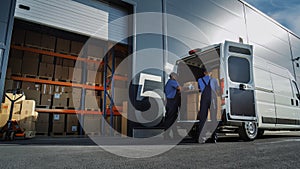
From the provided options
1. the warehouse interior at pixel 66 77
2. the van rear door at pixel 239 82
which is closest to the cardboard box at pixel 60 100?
the warehouse interior at pixel 66 77

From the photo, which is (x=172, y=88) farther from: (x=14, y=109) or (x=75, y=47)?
(x=75, y=47)

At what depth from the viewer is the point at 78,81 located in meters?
9.06

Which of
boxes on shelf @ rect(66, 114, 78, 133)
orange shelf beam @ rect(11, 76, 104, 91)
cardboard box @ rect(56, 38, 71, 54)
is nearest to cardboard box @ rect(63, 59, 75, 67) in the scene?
cardboard box @ rect(56, 38, 71, 54)

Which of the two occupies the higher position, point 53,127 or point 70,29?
point 70,29

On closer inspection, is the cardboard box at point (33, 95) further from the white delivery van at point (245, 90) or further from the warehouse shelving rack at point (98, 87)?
the white delivery van at point (245, 90)

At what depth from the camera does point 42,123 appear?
25.5ft

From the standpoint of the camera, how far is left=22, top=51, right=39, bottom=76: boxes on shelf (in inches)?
311

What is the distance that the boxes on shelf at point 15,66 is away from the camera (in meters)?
7.61

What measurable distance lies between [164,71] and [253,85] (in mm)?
3646

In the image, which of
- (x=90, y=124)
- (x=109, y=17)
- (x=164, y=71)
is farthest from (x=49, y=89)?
(x=164, y=71)

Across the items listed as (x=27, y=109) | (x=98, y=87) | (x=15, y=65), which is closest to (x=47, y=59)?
(x=15, y=65)

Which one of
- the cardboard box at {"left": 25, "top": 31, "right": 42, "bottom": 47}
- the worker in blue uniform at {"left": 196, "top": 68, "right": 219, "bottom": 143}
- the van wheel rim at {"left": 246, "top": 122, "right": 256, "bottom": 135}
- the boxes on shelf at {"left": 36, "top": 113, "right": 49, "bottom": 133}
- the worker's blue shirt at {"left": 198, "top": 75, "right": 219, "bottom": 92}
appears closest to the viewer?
the worker in blue uniform at {"left": 196, "top": 68, "right": 219, "bottom": 143}

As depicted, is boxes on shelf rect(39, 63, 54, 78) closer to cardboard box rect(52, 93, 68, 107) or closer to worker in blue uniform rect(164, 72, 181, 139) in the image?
cardboard box rect(52, 93, 68, 107)

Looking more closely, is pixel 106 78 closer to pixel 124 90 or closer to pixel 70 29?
pixel 124 90
